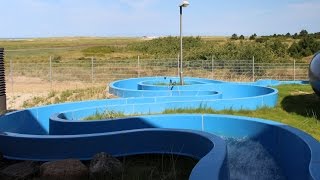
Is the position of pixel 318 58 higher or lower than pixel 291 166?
higher

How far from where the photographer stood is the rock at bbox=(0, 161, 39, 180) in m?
7.16

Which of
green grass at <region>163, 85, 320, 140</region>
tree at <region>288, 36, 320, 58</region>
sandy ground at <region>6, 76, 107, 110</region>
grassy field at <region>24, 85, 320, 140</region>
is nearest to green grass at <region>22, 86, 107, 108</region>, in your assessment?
grassy field at <region>24, 85, 320, 140</region>

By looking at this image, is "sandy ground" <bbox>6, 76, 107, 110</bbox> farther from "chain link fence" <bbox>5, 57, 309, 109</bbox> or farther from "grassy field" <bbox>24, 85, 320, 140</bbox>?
"grassy field" <bbox>24, 85, 320, 140</bbox>

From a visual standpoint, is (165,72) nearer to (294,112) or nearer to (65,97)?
(65,97)

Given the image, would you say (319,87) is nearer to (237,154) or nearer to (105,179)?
(237,154)

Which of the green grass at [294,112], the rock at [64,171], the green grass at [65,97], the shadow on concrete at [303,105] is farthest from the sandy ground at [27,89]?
the rock at [64,171]

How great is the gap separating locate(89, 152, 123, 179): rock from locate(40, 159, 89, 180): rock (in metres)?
0.13

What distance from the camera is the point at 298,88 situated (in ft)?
66.3

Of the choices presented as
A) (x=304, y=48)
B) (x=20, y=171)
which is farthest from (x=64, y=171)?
(x=304, y=48)

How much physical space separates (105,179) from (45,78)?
23747 millimetres

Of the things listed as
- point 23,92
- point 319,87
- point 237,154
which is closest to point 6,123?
point 237,154

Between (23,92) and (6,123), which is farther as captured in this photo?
(23,92)

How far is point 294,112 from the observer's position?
1343 cm

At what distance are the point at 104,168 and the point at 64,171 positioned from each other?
23.9 inches
